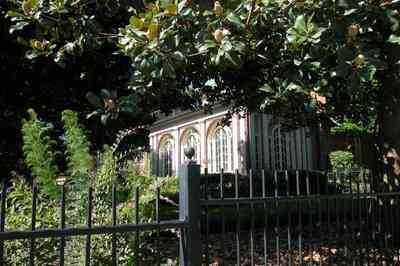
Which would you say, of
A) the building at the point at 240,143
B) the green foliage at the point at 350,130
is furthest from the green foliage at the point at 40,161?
the building at the point at 240,143

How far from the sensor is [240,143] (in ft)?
62.6

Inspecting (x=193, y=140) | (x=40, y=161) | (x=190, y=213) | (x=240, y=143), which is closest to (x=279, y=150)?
(x=240, y=143)

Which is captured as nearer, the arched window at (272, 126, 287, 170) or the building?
the building

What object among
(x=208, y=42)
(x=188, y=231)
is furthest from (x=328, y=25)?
(x=188, y=231)

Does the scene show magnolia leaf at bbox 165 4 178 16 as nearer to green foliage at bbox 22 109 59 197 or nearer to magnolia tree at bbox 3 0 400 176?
magnolia tree at bbox 3 0 400 176

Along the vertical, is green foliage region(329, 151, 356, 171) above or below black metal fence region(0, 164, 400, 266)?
above

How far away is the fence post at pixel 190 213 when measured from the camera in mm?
3537

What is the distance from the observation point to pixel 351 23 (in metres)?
4.64

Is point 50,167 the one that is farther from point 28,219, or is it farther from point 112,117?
point 112,117

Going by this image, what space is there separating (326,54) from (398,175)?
2661mm

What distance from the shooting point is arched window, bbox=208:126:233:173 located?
19969 millimetres

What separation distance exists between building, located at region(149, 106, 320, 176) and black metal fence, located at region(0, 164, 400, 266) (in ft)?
35.5

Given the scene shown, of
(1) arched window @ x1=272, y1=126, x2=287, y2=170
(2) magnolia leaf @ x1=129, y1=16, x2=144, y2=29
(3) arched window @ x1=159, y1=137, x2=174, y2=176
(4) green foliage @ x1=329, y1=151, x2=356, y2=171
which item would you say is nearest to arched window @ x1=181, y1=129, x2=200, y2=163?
(3) arched window @ x1=159, y1=137, x2=174, y2=176

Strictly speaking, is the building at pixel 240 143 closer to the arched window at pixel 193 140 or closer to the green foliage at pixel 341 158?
the arched window at pixel 193 140
